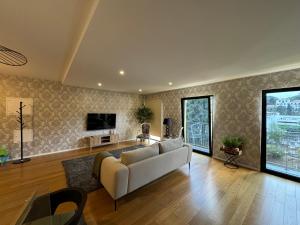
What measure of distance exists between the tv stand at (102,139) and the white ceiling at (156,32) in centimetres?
314

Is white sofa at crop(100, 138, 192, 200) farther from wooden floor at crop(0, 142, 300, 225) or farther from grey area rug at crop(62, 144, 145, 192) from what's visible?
grey area rug at crop(62, 144, 145, 192)

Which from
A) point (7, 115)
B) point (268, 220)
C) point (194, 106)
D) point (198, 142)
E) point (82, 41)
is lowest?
point (268, 220)

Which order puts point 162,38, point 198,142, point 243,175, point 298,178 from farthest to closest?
point 198,142 < point 243,175 < point 298,178 < point 162,38

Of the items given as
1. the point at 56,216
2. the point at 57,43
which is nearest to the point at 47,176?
the point at 56,216

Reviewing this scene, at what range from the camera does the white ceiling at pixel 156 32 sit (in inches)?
51.5

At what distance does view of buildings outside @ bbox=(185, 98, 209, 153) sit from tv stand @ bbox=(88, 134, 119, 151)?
121 inches

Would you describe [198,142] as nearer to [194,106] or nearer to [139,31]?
[194,106]

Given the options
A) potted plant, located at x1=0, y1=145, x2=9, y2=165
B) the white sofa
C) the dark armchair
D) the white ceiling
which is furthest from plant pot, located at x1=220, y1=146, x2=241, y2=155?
potted plant, located at x1=0, y1=145, x2=9, y2=165

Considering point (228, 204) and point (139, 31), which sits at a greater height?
point (139, 31)

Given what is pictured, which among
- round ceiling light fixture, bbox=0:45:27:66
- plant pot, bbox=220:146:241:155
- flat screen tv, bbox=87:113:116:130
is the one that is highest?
round ceiling light fixture, bbox=0:45:27:66

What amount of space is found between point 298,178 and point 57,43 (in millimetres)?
5479

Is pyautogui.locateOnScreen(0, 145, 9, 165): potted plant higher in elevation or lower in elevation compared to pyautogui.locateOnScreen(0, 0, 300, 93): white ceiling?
lower

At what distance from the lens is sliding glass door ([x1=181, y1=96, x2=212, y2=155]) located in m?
4.60

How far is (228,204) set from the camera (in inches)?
86.3
